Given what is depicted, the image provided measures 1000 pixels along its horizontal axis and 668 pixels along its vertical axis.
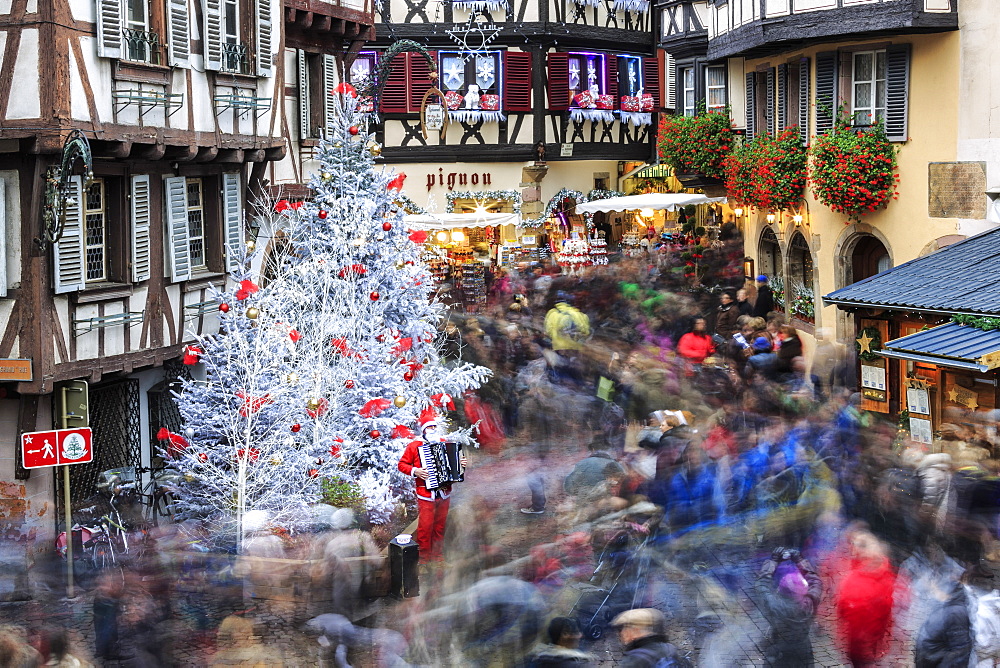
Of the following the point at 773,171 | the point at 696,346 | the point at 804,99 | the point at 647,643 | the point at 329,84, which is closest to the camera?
the point at 647,643

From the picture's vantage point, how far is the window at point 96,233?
Result: 16172 mm

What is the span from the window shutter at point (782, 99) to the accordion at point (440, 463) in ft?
49.9

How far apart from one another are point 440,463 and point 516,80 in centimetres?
2627

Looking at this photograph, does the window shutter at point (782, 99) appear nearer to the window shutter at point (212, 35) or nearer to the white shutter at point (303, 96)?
the white shutter at point (303, 96)

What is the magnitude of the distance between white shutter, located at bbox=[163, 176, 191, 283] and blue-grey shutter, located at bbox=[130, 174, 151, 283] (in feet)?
1.68

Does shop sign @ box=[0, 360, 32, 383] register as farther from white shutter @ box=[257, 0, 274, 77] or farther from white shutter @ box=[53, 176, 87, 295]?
white shutter @ box=[257, 0, 274, 77]

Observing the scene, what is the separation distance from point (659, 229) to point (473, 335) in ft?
69.1

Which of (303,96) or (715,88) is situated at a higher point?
(715,88)

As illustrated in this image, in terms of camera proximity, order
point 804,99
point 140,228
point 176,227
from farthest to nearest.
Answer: point 804,99 → point 176,227 → point 140,228

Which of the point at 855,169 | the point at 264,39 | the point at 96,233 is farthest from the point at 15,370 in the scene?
the point at 855,169

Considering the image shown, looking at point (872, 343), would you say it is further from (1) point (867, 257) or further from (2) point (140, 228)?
(2) point (140, 228)

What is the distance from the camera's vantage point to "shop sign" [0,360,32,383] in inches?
578

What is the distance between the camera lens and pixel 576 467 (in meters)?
13.8

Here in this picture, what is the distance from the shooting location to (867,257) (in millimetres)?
24500
